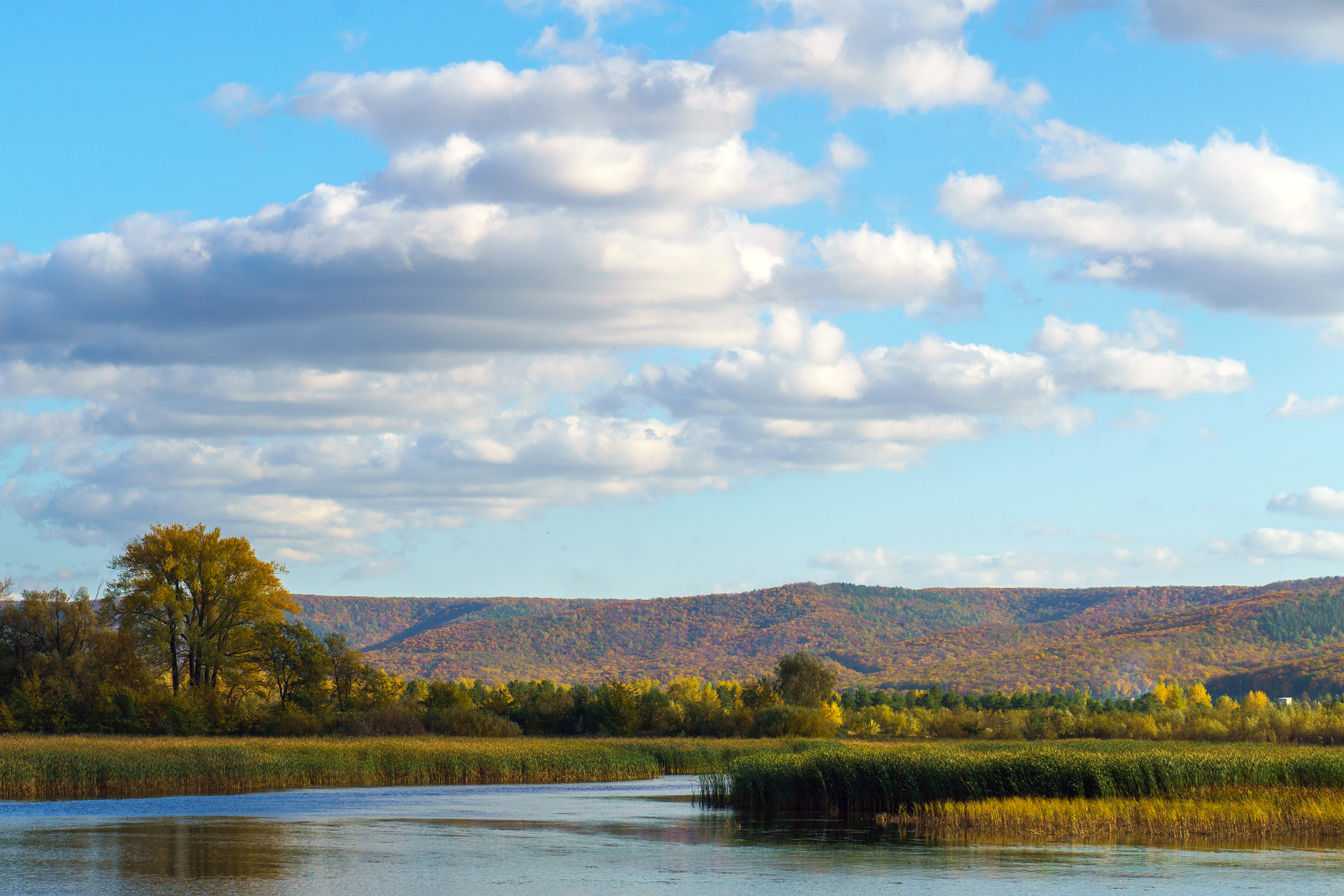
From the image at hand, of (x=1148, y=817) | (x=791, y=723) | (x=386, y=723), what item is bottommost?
(x=791, y=723)

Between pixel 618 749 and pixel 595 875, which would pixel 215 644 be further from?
pixel 595 875

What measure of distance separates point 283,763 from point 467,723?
24764mm

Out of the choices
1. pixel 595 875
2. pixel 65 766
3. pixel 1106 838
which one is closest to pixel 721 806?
pixel 1106 838

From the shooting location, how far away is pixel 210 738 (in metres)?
67.7

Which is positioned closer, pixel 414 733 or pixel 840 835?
pixel 840 835

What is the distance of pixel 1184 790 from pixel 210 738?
46792mm

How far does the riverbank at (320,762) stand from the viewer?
53.0 meters

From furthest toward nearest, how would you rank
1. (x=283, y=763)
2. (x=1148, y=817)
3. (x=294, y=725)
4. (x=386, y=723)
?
(x=386, y=723), (x=294, y=725), (x=283, y=763), (x=1148, y=817)

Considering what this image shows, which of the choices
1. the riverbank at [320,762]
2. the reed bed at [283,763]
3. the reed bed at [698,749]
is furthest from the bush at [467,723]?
the reed bed at [698,749]

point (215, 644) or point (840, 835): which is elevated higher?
point (215, 644)

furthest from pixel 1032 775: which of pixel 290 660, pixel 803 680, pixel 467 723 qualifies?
pixel 803 680

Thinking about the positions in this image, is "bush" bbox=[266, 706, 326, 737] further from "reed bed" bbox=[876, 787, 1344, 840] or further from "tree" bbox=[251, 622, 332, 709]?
"reed bed" bbox=[876, 787, 1344, 840]

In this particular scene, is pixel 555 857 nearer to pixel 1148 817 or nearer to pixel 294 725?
pixel 1148 817

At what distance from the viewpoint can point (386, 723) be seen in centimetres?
8038
